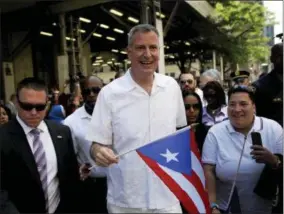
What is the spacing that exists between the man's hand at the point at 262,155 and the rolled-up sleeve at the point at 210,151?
1.15 feet

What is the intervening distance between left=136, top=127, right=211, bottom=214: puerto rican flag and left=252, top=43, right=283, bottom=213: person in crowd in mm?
1591

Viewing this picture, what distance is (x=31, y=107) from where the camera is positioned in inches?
121

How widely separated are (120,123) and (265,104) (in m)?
2.04

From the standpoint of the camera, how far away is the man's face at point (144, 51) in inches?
113

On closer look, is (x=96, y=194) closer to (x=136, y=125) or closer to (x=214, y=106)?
(x=136, y=125)

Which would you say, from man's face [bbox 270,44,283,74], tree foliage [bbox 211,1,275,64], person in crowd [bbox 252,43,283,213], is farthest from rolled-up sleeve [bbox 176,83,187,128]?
tree foliage [bbox 211,1,275,64]

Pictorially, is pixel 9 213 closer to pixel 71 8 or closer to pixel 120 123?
pixel 120 123

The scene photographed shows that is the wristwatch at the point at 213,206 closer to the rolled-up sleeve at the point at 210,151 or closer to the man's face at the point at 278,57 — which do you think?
the rolled-up sleeve at the point at 210,151

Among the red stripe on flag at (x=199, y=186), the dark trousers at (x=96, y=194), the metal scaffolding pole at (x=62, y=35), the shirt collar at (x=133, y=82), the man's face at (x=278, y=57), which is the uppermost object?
the metal scaffolding pole at (x=62, y=35)

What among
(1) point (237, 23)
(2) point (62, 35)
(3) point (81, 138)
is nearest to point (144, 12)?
(2) point (62, 35)

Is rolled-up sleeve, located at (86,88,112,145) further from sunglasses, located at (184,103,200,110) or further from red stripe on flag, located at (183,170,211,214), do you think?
sunglasses, located at (184,103,200,110)

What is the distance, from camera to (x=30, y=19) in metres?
15.3

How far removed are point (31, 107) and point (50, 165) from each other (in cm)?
41

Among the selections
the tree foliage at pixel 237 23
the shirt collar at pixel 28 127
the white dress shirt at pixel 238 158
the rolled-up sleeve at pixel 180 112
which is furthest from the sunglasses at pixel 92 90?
the tree foliage at pixel 237 23
